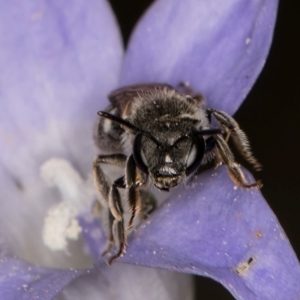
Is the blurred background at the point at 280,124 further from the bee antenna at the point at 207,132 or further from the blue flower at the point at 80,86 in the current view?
the bee antenna at the point at 207,132

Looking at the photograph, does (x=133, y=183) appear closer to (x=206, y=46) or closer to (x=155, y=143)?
(x=155, y=143)

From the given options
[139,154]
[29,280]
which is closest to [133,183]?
[139,154]

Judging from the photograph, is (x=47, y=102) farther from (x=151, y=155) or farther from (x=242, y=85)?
(x=151, y=155)

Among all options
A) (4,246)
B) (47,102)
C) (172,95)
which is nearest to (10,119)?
(47,102)

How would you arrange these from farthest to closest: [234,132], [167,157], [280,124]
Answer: [280,124], [234,132], [167,157]

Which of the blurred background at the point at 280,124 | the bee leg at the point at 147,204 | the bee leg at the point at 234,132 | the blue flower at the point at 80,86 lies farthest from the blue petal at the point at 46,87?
the blurred background at the point at 280,124

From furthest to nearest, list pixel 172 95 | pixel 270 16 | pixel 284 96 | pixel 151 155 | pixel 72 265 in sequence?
pixel 284 96, pixel 72 265, pixel 270 16, pixel 172 95, pixel 151 155
